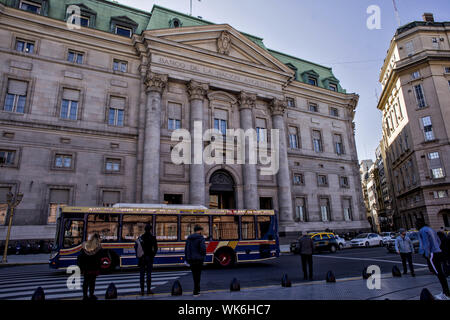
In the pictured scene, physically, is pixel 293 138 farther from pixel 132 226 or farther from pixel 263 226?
pixel 132 226

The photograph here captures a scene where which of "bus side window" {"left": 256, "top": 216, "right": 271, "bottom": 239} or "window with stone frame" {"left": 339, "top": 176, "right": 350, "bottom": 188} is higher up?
"window with stone frame" {"left": 339, "top": 176, "right": 350, "bottom": 188}

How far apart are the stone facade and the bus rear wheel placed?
3821 centimetres

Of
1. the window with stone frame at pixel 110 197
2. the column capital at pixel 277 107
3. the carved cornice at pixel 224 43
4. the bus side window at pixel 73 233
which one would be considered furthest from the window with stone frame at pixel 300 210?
the bus side window at pixel 73 233

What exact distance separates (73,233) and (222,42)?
83.3ft

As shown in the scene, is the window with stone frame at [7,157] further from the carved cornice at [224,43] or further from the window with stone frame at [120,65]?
the carved cornice at [224,43]

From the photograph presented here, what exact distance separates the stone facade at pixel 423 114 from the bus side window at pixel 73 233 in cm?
4538

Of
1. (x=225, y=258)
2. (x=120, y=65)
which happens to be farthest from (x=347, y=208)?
(x=120, y=65)

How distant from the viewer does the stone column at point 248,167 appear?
28734mm

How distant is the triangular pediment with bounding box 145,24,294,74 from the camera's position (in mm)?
28500

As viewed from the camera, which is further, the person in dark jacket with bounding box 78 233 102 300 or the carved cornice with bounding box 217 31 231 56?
the carved cornice with bounding box 217 31 231 56

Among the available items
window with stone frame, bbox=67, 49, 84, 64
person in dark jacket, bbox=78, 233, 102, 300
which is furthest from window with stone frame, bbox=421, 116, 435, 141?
person in dark jacket, bbox=78, 233, 102, 300

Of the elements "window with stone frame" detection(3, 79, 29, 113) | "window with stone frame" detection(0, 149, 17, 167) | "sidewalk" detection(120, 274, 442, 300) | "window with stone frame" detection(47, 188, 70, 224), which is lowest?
"sidewalk" detection(120, 274, 442, 300)

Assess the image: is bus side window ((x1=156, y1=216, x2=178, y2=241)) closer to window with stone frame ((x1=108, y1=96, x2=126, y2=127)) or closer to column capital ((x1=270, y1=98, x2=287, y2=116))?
window with stone frame ((x1=108, y1=96, x2=126, y2=127))
